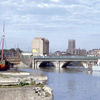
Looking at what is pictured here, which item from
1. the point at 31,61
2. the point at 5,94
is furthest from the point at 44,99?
the point at 31,61

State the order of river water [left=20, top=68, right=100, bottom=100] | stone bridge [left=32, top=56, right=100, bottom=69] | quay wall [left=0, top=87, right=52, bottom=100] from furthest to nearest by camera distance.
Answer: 1. stone bridge [left=32, top=56, right=100, bottom=69]
2. river water [left=20, top=68, right=100, bottom=100]
3. quay wall [left=0, top=87, right=52, bottom=100]

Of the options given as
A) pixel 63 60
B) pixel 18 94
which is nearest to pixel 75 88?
pixel 18 94

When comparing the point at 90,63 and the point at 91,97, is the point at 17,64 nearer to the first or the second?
the point at 90,63

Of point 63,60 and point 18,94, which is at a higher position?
point 63,60

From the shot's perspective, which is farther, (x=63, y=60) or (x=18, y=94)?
(x=63, y=60)

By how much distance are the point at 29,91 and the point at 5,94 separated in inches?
80.0

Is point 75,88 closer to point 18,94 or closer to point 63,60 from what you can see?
point 18,94

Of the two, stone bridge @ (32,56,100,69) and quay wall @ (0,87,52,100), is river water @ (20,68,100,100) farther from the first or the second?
stone bridge @ (32,56,100,69)

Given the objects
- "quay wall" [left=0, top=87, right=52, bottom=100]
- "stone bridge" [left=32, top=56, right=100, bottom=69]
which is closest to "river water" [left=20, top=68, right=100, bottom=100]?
"quay wall" [left=0, top=87, right=52, bottom=100]

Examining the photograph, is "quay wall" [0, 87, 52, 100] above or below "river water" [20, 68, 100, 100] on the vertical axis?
above

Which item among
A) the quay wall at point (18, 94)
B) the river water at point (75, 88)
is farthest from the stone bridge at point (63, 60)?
the quay wall at point (18, 94)

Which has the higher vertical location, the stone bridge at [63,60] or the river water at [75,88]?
the stone bridge at [63,60]

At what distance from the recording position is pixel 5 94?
84.9 ft

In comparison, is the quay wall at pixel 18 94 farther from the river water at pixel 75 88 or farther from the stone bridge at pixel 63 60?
the stone bridge at pixel 63 60
